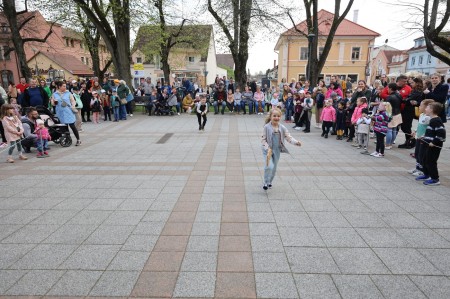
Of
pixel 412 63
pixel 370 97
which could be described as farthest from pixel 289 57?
pixel 370 97

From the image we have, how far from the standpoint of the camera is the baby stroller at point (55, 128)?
32.1ft

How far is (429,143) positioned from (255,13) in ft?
57.2

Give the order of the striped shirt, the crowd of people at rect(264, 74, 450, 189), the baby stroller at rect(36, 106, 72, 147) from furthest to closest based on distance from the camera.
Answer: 1. the baby stroller at rect(36, 106, 72, 147)
2. the crowd of people at rect(264, 74, 450, 189)
3. the striped shirt

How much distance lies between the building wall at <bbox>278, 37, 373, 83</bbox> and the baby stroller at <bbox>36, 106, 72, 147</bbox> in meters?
41.4

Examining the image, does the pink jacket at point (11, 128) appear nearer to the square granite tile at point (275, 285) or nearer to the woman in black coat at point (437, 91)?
the square granite tile at point (275, 285)

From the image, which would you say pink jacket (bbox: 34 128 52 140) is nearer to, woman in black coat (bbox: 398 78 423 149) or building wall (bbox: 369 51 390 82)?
woman in black coat (bbox: 398 78 423 149)

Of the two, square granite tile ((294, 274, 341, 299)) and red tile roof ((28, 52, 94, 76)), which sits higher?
red tile roof ((28, 52, 94, 76))

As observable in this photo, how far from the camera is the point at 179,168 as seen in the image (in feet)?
24.8

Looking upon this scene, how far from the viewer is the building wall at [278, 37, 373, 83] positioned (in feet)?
151

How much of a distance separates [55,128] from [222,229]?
26.5 ft

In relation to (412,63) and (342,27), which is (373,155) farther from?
(412,63)

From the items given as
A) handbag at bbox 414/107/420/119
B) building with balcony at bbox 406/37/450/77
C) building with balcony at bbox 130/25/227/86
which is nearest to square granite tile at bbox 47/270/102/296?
handbag at bbox 414/107/420/119

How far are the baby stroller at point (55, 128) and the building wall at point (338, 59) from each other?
4141 centimetres

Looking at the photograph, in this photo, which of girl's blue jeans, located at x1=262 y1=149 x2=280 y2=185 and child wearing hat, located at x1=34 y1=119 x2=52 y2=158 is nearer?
girl's blue jeans, located at x1=262 y1=149 x2=280 y2=185
